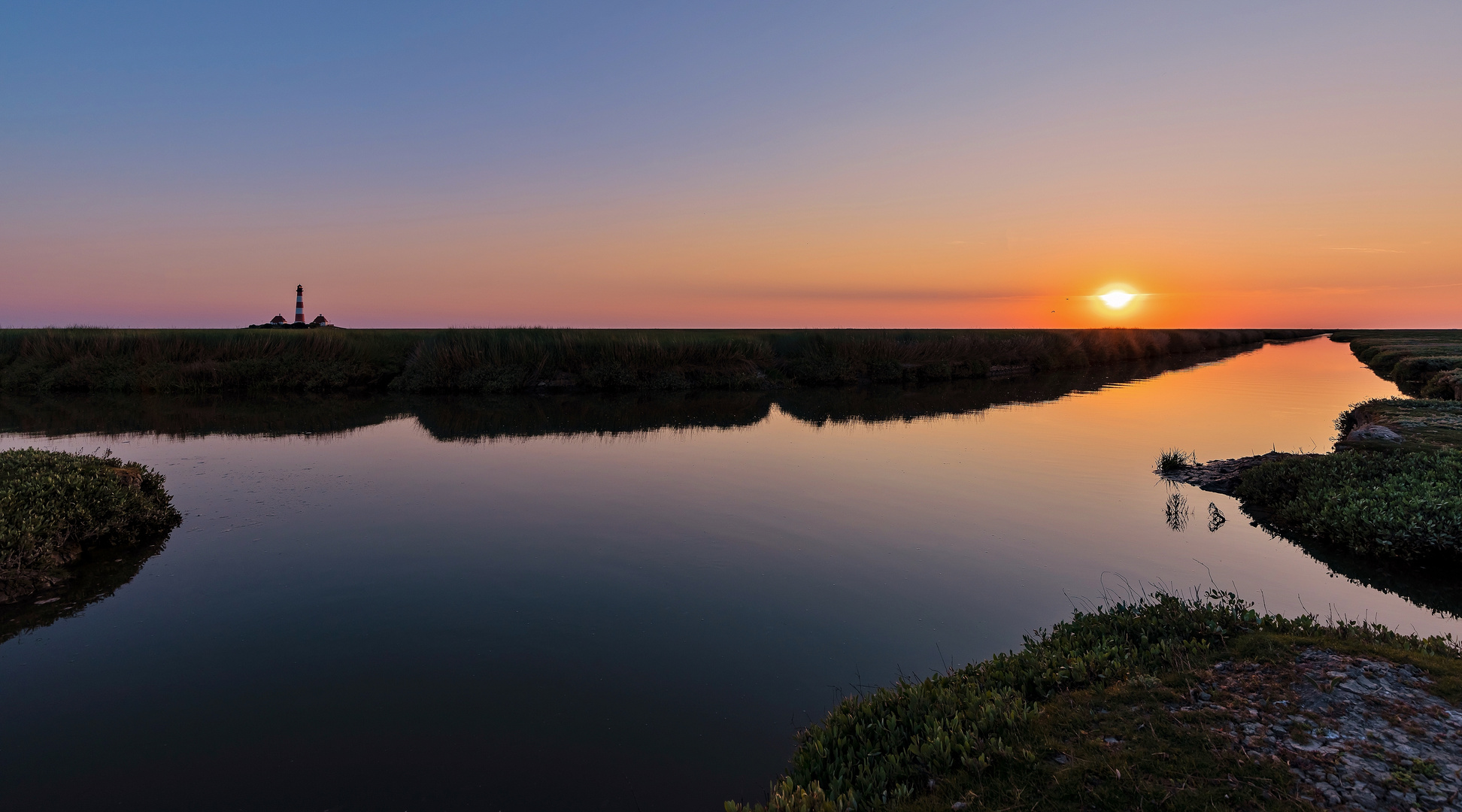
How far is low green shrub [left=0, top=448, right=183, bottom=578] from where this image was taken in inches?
286

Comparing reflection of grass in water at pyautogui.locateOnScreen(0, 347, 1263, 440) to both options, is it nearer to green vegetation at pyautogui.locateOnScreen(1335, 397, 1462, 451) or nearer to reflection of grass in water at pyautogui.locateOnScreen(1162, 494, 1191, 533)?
green vegetation at pyautogui.locateOnScreen(1335, 397, 1462, 451)

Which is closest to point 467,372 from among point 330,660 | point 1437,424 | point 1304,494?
point 330,660

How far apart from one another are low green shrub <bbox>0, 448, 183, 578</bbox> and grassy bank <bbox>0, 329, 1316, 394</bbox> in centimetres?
1709

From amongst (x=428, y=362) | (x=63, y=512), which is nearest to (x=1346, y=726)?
(x=63, y=512)

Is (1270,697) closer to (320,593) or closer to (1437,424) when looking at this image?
(320,593)

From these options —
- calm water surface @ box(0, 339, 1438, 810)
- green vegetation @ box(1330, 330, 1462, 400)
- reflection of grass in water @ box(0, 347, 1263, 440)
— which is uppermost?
green vegetation @ box(1330, 330, 1462, 400)

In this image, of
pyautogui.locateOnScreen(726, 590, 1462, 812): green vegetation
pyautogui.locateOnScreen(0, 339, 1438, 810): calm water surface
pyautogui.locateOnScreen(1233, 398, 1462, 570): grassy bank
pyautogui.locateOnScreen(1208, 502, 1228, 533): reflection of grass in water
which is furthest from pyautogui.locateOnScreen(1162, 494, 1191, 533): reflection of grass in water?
pyautogui.locateOnScreen(726, 590, 1462, 812): green vegetation

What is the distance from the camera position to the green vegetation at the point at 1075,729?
334 cm

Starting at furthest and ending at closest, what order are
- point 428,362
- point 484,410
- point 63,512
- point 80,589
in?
point 428,362 → point 484,410 → point 63,512 → point 80,589

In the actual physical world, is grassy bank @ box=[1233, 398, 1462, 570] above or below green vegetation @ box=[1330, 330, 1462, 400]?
below

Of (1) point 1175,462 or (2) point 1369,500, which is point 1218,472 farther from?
(2) point 1369,500

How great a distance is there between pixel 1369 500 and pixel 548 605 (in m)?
10.4

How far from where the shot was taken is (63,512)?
8.06m

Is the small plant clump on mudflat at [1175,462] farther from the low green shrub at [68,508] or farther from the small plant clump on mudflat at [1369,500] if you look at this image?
the low green shrub at [68,508]
